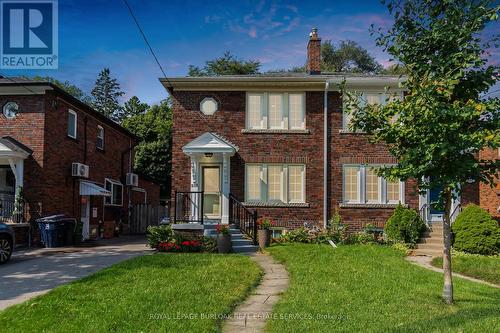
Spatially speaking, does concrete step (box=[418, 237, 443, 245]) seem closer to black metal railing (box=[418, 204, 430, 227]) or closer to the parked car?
black metal railing (box=[418, 204, 430, 227])

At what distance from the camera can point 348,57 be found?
157 feet

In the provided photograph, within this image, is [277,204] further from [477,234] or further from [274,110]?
[477,234]

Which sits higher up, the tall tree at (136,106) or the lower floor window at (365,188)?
the tall tree at (136,106)

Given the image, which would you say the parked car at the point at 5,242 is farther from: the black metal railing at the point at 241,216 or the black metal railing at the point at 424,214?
the black metal railing at the point at 424,214

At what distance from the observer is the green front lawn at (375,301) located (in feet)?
18.6

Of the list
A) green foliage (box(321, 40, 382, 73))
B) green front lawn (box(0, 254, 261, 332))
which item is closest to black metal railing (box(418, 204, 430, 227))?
green front lawn (box(0, 254, 261, 332))

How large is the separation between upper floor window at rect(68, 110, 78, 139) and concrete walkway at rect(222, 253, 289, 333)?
436 inches

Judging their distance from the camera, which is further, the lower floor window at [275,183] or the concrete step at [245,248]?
the lower floor window at [275,183]

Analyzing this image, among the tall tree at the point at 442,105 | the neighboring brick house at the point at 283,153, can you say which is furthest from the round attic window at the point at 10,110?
the tall tree at the point at 442,105

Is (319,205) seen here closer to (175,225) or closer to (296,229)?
(296,229)

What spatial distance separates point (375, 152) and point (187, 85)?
718 cm

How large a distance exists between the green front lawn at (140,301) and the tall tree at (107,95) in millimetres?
46971

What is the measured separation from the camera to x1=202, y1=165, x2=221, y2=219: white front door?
1672 centimetres

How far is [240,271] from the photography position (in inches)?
377
